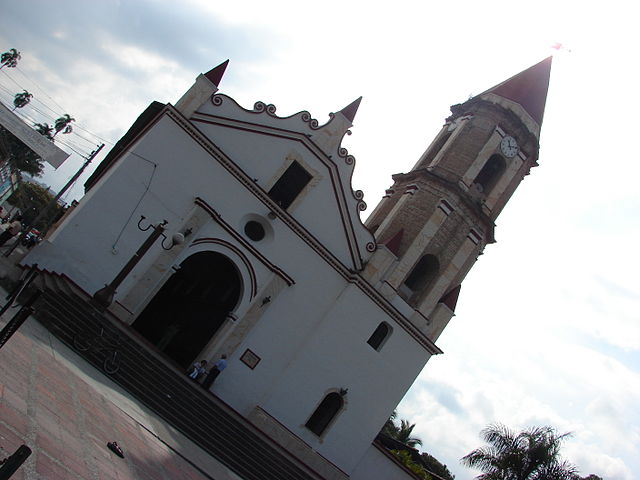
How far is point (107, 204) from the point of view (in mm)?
16812

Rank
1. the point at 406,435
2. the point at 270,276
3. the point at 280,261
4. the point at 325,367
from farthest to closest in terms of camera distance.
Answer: the point at 406,435 → the point at 325,367 → the point at 280,261 → the point at 270,276

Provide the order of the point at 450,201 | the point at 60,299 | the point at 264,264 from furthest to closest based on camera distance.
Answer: the point at 450,201, the point at 264,264, the point at 60,299

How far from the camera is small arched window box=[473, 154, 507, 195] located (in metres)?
24.0

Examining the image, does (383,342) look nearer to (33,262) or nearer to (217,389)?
(217,389)

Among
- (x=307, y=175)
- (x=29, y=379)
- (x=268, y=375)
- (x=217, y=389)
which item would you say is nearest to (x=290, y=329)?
(x=268, y=375)

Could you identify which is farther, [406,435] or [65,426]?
[406,435]

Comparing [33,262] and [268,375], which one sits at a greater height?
[268,375]

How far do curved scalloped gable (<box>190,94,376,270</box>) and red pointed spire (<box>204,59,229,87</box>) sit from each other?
55 cm

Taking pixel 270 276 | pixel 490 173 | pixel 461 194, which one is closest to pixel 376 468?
pixel 270 276

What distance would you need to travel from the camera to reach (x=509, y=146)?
23.9m

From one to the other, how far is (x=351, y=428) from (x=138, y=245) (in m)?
10.4

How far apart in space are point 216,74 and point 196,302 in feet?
27.9

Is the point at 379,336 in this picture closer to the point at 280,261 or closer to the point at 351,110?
the point at 280,261

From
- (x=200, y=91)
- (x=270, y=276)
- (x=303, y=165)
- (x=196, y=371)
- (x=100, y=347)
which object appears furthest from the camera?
(x=303, y=165)
